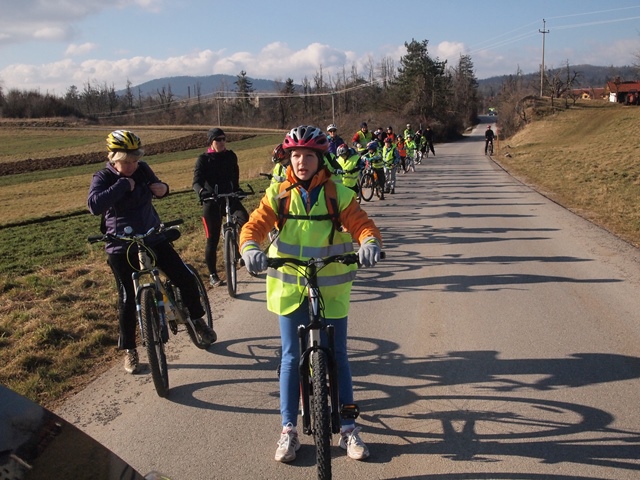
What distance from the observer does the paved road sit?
3861mm

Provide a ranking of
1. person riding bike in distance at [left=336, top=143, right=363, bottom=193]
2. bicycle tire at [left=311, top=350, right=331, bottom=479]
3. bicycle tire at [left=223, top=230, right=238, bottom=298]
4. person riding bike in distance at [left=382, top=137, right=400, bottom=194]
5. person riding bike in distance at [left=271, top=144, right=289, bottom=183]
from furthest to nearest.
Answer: person riding bike in distance at [left=382, top=137, right=400, bottom=194], person riding bike in distance at [left=336, top=143, right=363, bottom=193], person riding bike in distance at [left=271, top=144, right=289, bottom=183], bicycle tire at [left=223, top=230, right=238, bottom=298], bicycle tire at [left=311, top=350, right=331, bottom=479]

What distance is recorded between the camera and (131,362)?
5.41m

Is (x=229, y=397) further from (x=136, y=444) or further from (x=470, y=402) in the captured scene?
(x=470, y=402)

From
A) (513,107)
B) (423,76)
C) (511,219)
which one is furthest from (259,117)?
(511,219)

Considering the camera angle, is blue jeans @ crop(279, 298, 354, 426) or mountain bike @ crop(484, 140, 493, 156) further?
mountain bike @ crop(484, 140, 493, 156)

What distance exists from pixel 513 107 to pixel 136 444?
87150mm

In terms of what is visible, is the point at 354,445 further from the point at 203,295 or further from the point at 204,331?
the point at 203,295

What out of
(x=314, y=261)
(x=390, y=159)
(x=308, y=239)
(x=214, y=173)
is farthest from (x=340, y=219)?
(x=390, y=159)

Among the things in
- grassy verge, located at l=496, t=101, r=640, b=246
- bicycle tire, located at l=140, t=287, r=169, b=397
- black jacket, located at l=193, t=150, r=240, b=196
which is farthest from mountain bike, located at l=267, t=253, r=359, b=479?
grassy verge, located at l=496, t=101, r=640, b=246

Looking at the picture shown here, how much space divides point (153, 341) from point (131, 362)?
706 millimetres

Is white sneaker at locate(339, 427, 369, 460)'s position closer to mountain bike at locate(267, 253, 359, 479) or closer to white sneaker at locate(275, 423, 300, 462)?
mountain bike at locate(267, 253, 359, 479)

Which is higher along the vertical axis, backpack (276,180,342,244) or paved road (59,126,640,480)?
backpack (276,180,342,244)

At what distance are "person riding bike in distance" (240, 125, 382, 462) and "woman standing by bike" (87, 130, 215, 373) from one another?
168 cm

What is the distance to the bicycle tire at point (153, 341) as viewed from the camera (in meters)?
4.79
